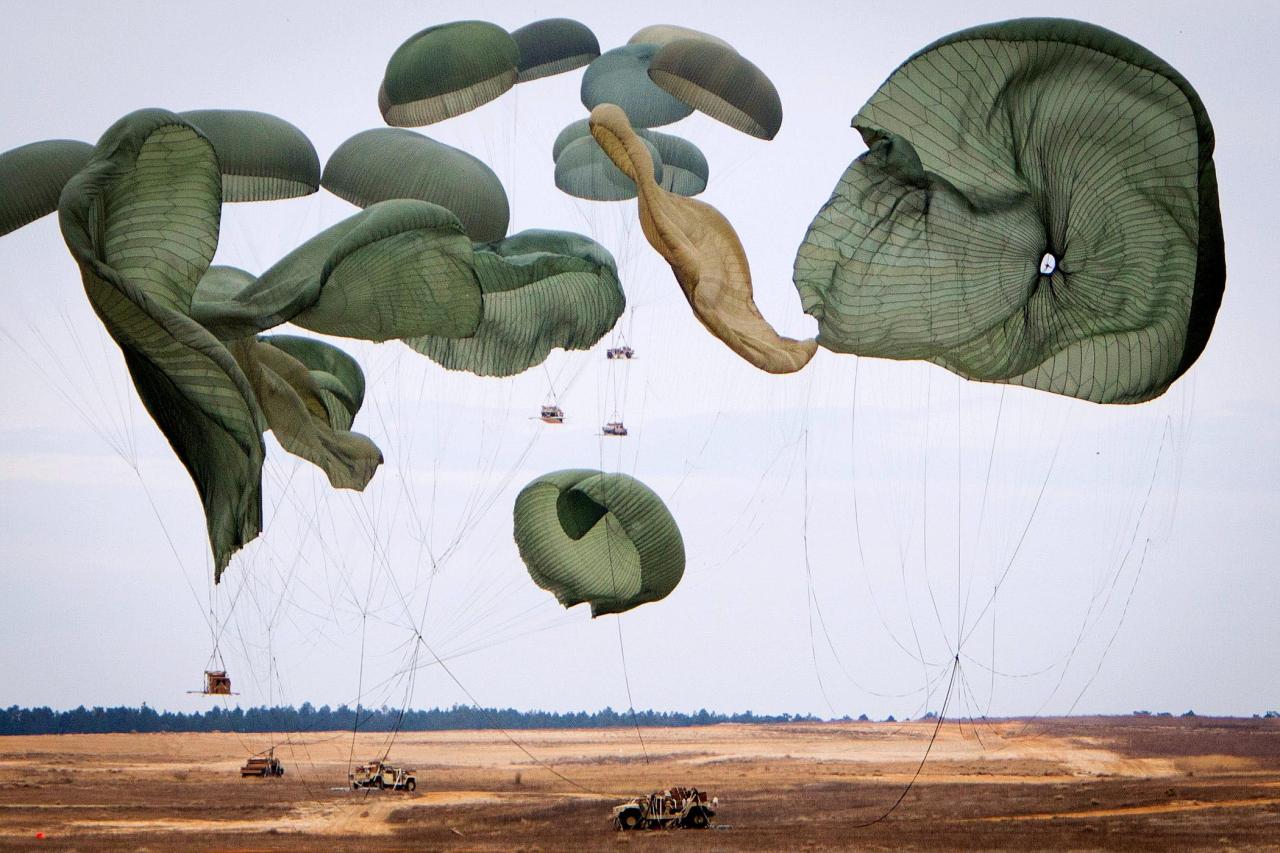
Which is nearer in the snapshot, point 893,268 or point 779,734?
point 893,268

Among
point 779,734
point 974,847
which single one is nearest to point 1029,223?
point 974,847

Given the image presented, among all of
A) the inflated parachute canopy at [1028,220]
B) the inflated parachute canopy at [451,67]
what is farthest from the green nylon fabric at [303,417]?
the inflated parachute canopy at [1028,220]

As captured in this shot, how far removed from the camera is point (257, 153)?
17.5m

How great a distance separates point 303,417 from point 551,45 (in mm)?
6512

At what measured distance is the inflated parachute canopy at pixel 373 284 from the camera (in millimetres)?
14648

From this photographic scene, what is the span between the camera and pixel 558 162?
2175 cm

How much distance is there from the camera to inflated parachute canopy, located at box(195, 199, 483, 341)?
1465 cm

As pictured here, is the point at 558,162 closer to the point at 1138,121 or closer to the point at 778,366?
the point at 778,366

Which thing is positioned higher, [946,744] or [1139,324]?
[1139,324]

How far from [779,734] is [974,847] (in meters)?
32.0

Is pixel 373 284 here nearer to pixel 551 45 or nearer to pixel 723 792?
pixel 551 45

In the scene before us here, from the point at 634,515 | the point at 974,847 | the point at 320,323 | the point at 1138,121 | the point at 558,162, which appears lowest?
the point at 974,847

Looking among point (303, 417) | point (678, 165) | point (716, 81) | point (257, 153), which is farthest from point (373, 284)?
point (678, 165)

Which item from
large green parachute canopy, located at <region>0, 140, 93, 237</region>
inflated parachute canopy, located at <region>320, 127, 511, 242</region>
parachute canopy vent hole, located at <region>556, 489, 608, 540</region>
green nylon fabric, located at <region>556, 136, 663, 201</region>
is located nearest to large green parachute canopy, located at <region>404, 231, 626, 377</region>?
inflated parachute canopy, located at <region>320, 127, 511, 242</region>
